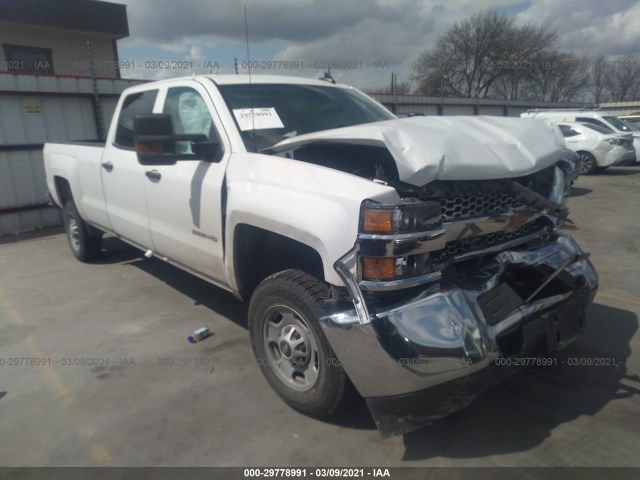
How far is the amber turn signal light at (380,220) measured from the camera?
230 cm

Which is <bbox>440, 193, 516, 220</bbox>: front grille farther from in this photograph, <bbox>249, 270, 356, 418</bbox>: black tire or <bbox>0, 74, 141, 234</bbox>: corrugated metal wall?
<bbox>0, 74, 141, 234</bbox>: corrugated metal wall

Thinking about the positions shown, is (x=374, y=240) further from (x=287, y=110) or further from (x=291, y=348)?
(x=287, y=110)

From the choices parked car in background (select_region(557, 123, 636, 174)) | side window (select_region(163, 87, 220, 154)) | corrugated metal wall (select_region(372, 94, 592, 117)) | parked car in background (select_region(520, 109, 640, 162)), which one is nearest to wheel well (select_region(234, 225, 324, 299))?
side window (select_region(163, 87, 220, 154))

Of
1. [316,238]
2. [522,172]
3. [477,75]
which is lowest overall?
[316,238]

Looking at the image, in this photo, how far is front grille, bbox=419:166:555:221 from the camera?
2498mm

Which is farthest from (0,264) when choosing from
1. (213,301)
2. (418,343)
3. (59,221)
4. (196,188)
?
(418,343)

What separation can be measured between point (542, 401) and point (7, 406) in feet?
11.1

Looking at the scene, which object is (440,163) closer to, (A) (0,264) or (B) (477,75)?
(A) (0,264)

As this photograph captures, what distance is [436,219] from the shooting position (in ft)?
7.82

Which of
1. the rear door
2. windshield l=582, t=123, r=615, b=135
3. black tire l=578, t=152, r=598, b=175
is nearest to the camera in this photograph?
the rear door

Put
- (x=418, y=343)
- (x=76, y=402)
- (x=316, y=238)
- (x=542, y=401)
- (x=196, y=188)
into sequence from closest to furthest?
(x=418, y=343) < (x=316, y=238) < (x=542, y=401) < (x=76, y=402) < (x=196, y=188)

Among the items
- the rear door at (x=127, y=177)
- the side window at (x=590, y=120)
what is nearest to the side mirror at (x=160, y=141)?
the rear door at (x=127, y=177)

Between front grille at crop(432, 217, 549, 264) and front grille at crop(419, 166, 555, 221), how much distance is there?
14cm

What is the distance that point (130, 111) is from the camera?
492cm
